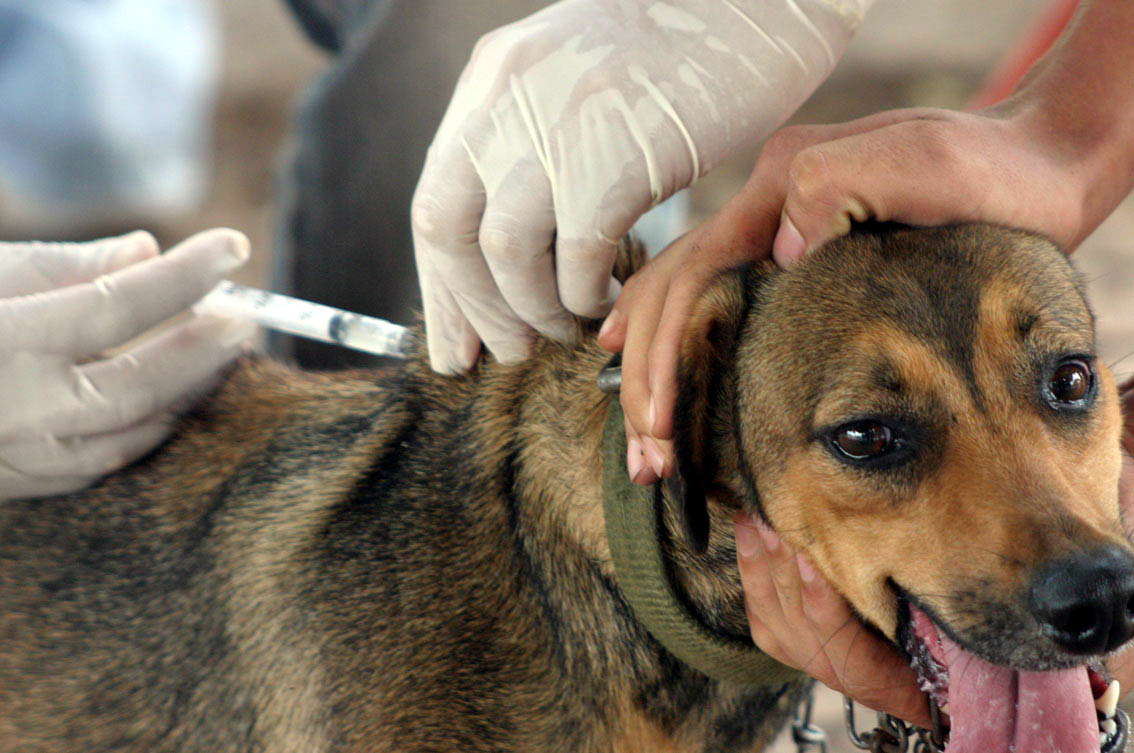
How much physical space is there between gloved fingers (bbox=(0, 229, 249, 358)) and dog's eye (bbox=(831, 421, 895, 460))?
1397 millimetres

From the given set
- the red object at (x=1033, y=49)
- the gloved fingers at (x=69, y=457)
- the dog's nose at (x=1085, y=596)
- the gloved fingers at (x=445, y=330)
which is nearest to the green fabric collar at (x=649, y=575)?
the gloved fingers at (x=445, y=330)

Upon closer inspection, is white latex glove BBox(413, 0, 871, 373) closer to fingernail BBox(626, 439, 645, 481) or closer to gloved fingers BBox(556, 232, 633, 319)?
gloved fingers BBox(556, 232, 633, 319)

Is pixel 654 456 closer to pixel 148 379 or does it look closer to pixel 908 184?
pixel 908 184

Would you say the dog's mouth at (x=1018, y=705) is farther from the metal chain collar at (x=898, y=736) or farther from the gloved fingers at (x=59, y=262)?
the gloved fingers at (x=59, y=262)

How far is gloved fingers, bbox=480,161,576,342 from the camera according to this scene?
194 cm

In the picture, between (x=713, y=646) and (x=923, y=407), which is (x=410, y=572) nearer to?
(x=713, y=646)

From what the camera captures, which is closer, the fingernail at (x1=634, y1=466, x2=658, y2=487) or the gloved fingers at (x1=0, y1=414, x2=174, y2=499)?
the fingernail at (x1=634, y1=466, x2=658, y2=487)

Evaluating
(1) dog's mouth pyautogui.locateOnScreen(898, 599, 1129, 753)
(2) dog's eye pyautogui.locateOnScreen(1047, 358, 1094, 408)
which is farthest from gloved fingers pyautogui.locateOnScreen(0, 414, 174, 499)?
(2) dog's eye pyautogui.locateOnScreen(1047, 358, 1094, 408)

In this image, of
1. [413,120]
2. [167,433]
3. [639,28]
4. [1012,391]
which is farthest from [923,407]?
[413,120]

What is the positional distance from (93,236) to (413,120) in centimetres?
334

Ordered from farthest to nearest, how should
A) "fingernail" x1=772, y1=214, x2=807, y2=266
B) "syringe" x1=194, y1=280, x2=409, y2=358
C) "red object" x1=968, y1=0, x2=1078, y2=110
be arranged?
"red object" x1=968, y1=0, x2=1078, y2=110 < "syringe" x1=194, y1=280, x2=409, y2=358 < "fingernail" x1=772, y1=214, x2=807, y2=266

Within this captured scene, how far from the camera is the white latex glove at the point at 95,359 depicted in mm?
2227

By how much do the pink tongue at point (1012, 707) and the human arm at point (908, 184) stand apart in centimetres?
55

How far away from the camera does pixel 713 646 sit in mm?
1868
